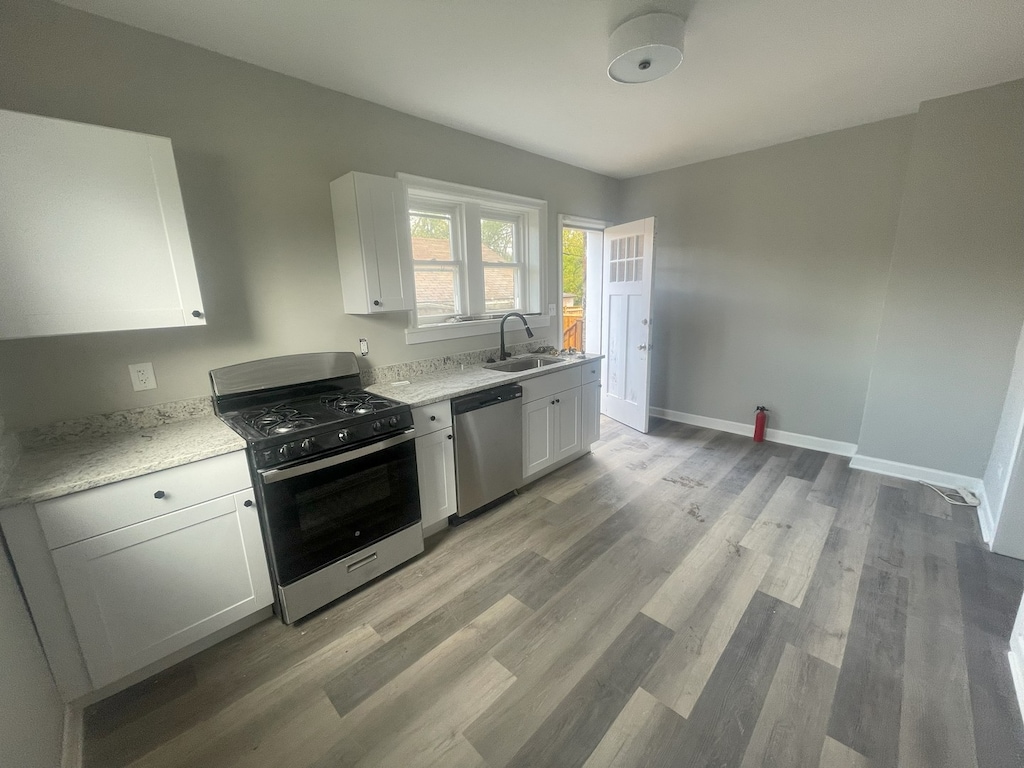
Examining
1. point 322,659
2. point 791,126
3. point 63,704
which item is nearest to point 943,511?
point 791,126

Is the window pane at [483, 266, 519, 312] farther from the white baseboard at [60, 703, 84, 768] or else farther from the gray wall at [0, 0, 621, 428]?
the white baseboard at [60, 703, 84, 768]

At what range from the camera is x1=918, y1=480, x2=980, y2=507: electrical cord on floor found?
262cm

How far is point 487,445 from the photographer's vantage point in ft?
8.36

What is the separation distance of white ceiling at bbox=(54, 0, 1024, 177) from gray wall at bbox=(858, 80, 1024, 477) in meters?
0.26

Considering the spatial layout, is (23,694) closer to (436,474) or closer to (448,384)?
(436,474)

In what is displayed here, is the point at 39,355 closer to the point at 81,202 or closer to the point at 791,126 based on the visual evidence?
the point at 81,202

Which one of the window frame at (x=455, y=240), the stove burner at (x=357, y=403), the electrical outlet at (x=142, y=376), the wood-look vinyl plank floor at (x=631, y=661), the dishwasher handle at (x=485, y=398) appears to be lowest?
Result: the wood-look vinyl plank floor at (x=631, y=661)

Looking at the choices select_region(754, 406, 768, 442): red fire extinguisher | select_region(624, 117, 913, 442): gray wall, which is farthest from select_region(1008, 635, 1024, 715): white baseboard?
select_region(754, 406, 768, 442): red fire extinguisher

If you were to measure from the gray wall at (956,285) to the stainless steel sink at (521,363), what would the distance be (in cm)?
250

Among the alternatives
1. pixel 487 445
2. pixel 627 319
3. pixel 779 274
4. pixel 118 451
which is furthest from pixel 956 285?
pixel 118 451

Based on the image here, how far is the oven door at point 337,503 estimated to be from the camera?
1.67 m

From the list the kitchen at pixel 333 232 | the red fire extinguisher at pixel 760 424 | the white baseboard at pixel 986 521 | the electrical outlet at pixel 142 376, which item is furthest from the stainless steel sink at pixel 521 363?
the white baseboard at pixel 986 521

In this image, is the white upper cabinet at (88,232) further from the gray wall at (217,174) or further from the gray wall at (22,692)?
the gray wall at (22,692)

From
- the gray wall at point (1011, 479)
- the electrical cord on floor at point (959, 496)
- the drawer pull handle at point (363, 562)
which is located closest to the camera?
the drawer pull handle at point (363, 562)
